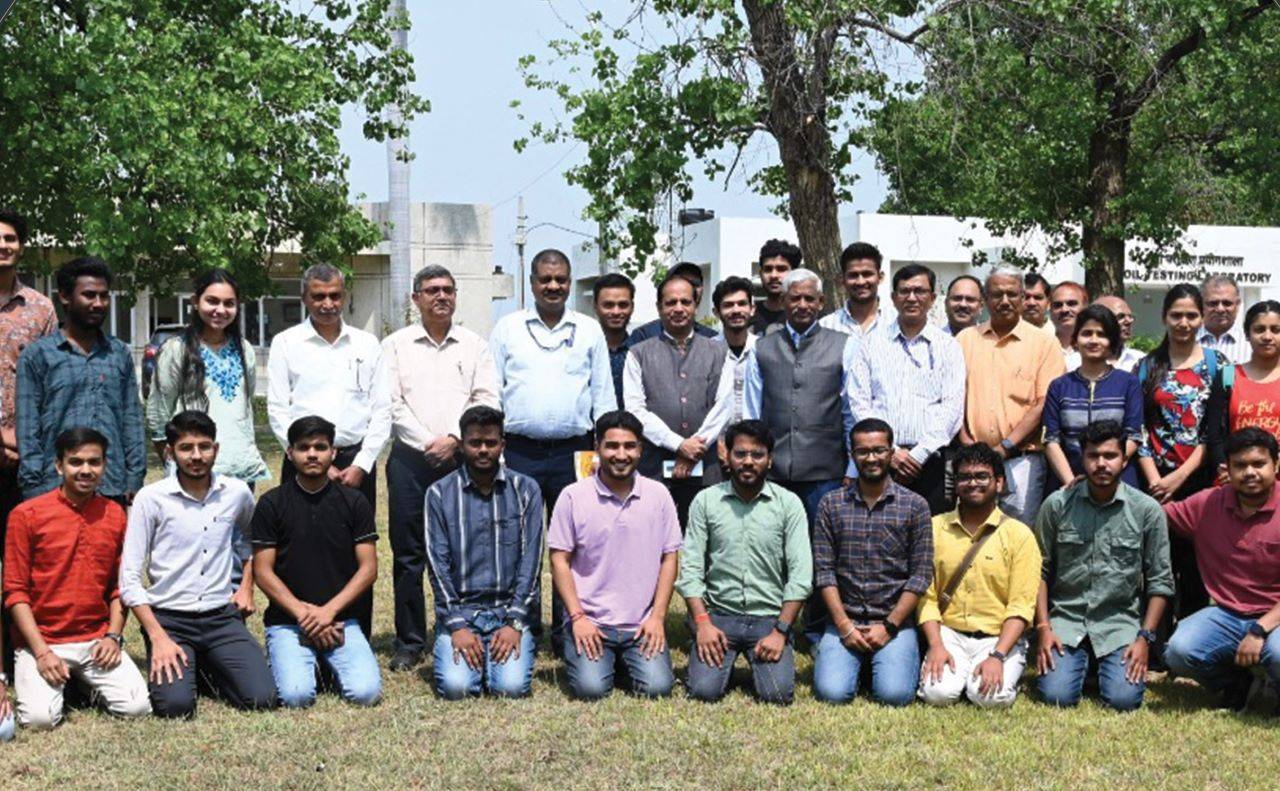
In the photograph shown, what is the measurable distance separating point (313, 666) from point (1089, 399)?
3.97 m

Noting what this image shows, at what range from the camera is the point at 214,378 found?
7.16 metres

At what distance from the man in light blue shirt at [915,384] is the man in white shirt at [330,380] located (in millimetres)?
2475

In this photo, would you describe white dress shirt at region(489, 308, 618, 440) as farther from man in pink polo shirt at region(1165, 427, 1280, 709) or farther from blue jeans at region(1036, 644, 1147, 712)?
man in pink polo shirt at region(1165, 427, 1280, 709)

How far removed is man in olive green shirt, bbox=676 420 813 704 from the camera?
694cm

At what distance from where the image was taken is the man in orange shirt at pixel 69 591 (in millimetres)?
6316

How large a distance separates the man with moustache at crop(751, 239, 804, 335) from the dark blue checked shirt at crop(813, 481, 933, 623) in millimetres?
1727

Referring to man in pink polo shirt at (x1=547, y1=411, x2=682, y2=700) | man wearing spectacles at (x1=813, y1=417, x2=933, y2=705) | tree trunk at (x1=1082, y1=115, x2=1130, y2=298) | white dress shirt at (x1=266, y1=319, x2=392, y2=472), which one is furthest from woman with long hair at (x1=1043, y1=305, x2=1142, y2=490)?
tree trunk at (x1=1082, y1=115, x2=1130, y2=298)

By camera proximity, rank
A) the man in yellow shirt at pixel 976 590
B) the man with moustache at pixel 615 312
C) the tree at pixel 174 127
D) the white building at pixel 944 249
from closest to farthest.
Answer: the man in yellow shirt at pixel 976 590 → the man with moustache at pixel 615 312 → the tree at pixel 174 127 → the white building at pixel 944 249

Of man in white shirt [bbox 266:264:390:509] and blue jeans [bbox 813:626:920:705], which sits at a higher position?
man in white shirt [bbox 266:264:390:509]

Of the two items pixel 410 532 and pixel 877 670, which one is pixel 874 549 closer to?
pixel 877 670

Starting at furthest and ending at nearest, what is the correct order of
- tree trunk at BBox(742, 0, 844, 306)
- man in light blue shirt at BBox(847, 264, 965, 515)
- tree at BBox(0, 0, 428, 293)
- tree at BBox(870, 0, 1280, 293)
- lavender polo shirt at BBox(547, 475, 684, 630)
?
tree at BBox(0, 0, 428, 293)
tree at BBox(870, 0, 1280, 293)
tree trunk at BBox(742, 0, 844, 306)
man in light blue shirt at BBox(847, 264, 965, 515)
lavender polo shirt at BBox(547, 475, 684, 630)

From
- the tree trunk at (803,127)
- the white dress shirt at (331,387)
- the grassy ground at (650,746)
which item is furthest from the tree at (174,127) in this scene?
the grassy ground at (650,746)

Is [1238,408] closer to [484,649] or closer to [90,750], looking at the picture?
[484,649]

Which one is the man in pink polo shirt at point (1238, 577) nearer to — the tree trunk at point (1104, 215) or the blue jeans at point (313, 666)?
the blue jeans at point (313, 666)
